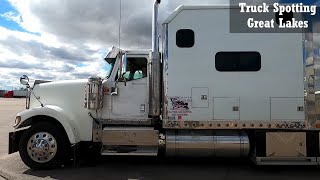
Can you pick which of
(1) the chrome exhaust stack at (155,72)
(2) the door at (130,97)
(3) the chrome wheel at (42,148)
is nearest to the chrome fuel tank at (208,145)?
(1) the chrome exhaust stack at (155,72)

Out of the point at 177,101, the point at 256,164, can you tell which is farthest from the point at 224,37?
the point at 256,164

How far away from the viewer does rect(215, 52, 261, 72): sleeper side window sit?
757 cm

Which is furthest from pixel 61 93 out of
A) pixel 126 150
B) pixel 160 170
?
pixel 160 170

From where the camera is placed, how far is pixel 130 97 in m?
8.00

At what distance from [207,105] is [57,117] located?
322cm

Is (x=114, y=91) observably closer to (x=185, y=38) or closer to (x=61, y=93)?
(x=61, y=93)

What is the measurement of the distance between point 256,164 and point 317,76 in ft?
7.32

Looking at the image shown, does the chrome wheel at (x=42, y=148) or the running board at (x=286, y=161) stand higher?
the chrome wheel at (x=42, y=148)

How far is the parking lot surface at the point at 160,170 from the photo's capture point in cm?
731

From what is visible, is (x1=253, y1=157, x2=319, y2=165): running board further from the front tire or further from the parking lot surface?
the front tire

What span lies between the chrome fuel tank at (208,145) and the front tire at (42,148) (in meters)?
2.31

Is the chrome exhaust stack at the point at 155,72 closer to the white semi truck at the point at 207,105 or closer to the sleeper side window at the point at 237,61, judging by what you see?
the white semi truck at the point at 207,105

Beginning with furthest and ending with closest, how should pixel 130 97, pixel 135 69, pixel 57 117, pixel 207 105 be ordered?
pixel 135 69, pixel 130 97, pixel 57 117, pixel 207 105

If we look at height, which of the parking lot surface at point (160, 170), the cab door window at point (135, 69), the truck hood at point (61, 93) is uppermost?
the cab door window at point (135, 69)
